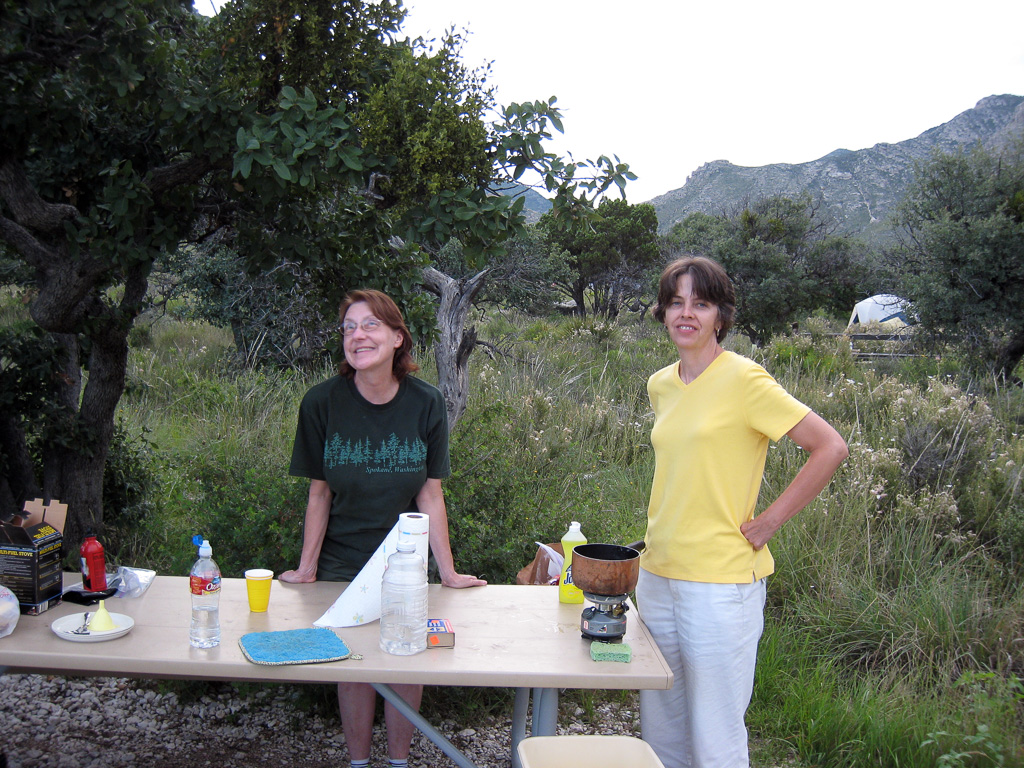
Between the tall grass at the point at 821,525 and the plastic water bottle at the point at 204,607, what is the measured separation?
1.13 metres

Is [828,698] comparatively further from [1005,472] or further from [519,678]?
[1005,472]

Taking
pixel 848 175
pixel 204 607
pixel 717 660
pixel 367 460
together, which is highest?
pixel 848 175

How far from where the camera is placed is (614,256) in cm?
2228

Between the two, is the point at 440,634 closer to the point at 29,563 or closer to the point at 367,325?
the point at 367,325

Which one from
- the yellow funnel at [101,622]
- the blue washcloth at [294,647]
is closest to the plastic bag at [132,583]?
the yellow funnel at [101,622]

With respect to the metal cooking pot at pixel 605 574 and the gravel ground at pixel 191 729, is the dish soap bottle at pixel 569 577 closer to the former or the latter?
the metal cooking pot at pixel 605 574

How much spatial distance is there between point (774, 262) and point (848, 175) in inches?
2087

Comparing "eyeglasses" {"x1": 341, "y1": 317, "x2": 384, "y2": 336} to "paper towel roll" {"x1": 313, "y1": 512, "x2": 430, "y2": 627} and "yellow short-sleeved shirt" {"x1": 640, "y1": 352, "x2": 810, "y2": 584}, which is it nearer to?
"paper towel roll" {"x1": 313, "y1": 512, "x2": 430, "y2": 627}

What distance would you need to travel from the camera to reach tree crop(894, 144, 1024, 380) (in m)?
9.78

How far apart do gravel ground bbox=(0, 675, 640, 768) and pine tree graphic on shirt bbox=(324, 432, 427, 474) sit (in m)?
1.40

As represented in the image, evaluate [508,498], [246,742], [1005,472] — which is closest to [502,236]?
A: [508,498]

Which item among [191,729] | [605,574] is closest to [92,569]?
[191,729]

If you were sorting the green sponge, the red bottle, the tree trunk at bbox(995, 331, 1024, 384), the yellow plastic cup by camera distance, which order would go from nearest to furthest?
the green sponge → the yellow plastic cup → the red bottle → the tree trunk at bbox(995, 331, 1024, 384)

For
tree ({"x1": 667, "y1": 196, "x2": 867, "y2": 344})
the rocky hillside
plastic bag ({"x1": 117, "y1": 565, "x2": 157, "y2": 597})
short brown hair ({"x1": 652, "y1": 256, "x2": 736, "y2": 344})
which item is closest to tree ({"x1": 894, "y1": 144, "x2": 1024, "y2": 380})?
tree ({"x1": 667, "y1": 196, "x2": 867, "y2": 344})
